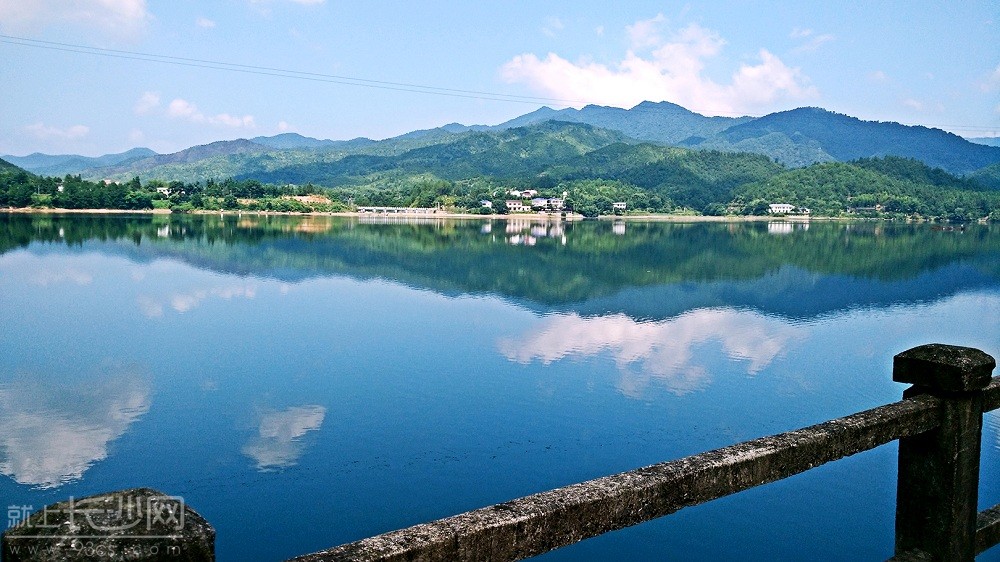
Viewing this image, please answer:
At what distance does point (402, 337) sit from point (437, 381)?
17.6ft

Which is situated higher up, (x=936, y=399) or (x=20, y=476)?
(x=936, y=399)

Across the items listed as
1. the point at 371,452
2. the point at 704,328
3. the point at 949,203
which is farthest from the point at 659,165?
the point at 371,452

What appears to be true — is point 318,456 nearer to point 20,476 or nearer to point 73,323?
point 20,476

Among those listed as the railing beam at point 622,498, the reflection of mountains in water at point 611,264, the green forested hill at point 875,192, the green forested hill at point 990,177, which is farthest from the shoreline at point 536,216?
the railing beam at point 622,498

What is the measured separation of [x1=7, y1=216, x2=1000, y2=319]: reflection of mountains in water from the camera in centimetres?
3306

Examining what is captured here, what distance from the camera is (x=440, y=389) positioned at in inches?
658

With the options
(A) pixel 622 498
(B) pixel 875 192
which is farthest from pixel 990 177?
(A) pixel 622 498

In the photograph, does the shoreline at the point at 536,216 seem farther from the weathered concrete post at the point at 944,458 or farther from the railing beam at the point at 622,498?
the railing beam at the point at 622,498

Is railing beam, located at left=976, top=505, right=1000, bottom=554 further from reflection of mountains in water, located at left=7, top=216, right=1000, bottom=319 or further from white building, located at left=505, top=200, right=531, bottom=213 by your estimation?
white building, located at left=505, top=200, right=531, bottom=213

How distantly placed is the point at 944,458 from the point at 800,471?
759mm

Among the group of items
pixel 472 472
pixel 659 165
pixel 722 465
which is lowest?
pixel 472 472

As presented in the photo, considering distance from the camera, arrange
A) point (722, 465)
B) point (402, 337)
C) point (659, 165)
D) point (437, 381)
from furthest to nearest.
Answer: point (659, 165) < point (402, 337) < point (437, 381) < point (722, 465)

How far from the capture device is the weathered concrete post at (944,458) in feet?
8.83

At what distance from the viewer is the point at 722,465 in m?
2.21
